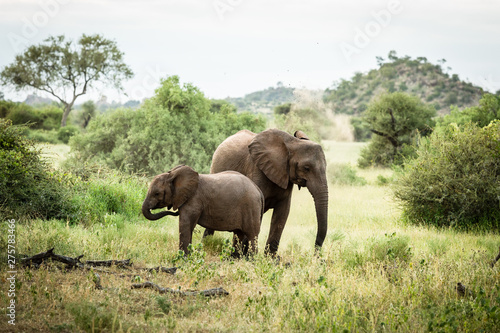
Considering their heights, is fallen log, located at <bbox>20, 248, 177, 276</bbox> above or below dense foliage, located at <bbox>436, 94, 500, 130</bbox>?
below

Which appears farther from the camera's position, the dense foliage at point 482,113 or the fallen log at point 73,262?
the dense foliage at point 482,113

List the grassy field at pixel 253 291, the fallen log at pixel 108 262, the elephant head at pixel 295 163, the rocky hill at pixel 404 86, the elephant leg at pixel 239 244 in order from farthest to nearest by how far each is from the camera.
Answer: the rocky hill at pixel 404 86 → the elephant leg at pixel 239 244 → the elephant head at pixel 295 163 → the fallen log at pixel 108 262 → the grassy field at pixel 253 291

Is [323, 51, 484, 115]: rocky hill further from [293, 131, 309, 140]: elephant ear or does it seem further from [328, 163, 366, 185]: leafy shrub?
[293, 131, 309, 140]: elephant ear

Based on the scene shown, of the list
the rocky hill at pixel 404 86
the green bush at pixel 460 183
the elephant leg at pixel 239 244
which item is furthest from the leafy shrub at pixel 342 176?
the rocky hill at pixel 404 86

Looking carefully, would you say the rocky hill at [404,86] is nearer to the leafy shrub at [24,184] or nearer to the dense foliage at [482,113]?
the dense foliage at [482,113]

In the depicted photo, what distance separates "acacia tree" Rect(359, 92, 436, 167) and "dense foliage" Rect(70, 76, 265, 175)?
14.5 m

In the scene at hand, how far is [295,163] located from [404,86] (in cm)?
9997

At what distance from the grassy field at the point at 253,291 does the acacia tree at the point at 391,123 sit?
2284 centimetres

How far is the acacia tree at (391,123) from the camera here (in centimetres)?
3338

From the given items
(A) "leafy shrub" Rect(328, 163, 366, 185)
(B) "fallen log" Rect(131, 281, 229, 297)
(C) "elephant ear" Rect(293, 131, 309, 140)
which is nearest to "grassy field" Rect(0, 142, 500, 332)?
(B) "fallen log" Rect(131, 281, 229, 297)

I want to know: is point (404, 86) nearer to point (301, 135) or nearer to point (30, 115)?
point (30, 115)

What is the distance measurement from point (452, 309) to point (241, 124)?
55.4ft

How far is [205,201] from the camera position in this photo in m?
8.93

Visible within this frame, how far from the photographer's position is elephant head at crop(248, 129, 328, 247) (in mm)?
9344
